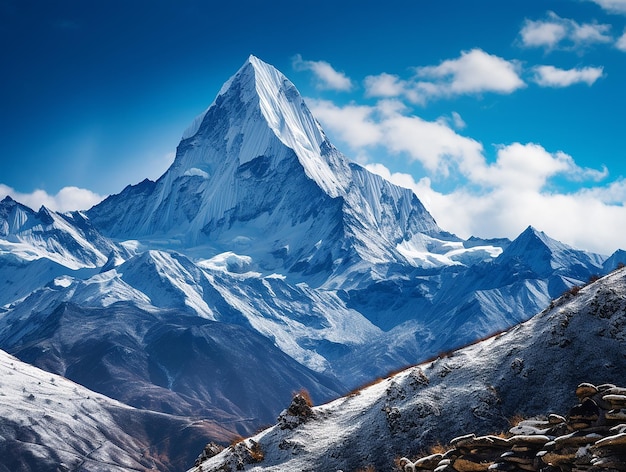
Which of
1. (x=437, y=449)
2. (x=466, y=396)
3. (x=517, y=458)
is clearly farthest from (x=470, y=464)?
(x=466, y=396)

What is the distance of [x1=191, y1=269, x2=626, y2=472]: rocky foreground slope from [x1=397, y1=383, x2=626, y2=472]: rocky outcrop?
432cm

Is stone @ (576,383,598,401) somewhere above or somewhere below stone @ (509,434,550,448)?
above

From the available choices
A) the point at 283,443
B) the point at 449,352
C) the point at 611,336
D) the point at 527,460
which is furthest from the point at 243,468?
the point at 611,336

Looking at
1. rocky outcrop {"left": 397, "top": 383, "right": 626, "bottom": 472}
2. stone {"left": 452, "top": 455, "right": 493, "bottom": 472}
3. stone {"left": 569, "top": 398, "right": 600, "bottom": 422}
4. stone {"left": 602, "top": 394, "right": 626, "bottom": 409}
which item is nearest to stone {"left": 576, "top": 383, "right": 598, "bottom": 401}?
rocky outcrop {"left": 397, "top": 383, "right": 626, "bottom": 472}

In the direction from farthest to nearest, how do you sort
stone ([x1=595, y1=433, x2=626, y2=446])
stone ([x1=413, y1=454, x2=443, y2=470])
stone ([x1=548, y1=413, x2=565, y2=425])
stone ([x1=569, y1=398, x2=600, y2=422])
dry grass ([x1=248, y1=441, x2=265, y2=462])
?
1. dry grass ([x1=248, y1=441, x2=265, y2=462])
2. stone ([x1=413, y1=454, x2=443, y2=470])
3. stone ([x1=548, y1=413, x2=565, y2=425])
4. stone ([x1=569, y1=398, x2=600, y2=422])
5. stone ([x1=595, y1=433, x2=626, y2=446])

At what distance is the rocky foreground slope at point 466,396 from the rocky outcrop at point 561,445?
432 centimetres

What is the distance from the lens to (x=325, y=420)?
3112 centimetres

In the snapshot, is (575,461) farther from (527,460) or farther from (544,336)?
Answer: (544,336)

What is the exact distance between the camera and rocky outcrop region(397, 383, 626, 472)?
724 inches

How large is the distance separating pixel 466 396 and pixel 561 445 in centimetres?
848

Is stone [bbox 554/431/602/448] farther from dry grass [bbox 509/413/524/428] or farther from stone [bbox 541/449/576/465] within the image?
dry grass [bbox 509/413/524/428]

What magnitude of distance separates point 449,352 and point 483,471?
1197 centimetres

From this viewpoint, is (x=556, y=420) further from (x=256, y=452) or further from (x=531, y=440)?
(x=256, y=452)

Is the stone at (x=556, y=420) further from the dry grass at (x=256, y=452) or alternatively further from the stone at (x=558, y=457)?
the dry grass at (x=256, y=452)
